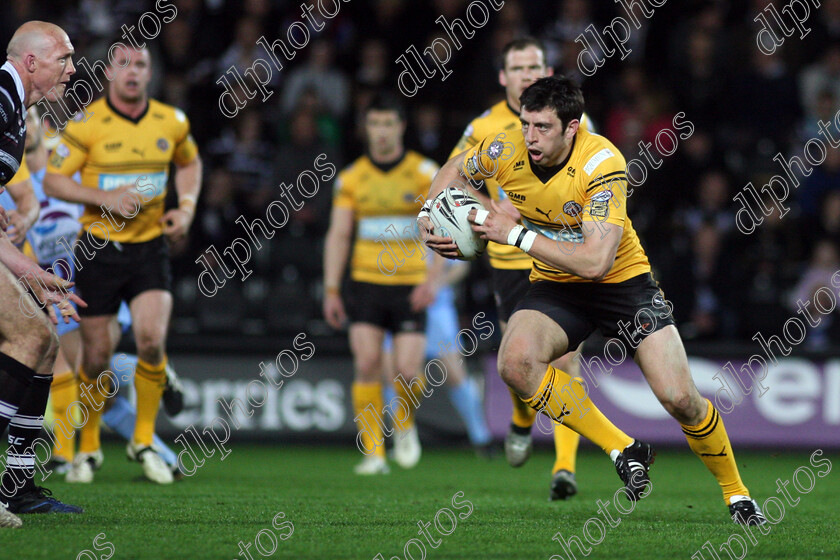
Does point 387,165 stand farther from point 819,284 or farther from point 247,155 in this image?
point 819,284

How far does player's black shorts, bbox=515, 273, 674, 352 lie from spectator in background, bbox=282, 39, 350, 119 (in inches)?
302

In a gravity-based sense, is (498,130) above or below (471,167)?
above

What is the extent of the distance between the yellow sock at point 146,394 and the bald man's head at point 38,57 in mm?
2607

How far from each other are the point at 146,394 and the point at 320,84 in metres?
6.51

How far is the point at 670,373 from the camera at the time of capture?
5383 millimetres

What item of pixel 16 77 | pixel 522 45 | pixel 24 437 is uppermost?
pixel 522 45

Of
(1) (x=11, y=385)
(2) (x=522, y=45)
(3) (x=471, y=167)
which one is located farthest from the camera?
(2) (x=522, y=45)

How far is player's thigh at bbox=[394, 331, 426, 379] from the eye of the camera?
905 cm

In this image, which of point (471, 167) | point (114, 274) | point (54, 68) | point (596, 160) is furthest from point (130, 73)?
point (596, 160)

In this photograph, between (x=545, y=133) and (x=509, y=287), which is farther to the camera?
(x=509, y=287)

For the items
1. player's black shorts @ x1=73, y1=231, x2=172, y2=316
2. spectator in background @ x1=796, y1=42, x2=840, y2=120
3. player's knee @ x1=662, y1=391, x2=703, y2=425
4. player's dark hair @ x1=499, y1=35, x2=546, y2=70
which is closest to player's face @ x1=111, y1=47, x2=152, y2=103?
player's black shorts @ x1=73, y1=231, x2=172, y2=316

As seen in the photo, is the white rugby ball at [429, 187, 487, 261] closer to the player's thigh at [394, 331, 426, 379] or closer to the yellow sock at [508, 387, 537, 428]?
the yellow sock at [508, 387, 537, 428]

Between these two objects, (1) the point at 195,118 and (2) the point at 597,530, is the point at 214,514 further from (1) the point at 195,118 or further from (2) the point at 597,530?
(1) the point at 195,118

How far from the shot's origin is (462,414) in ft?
34.8
